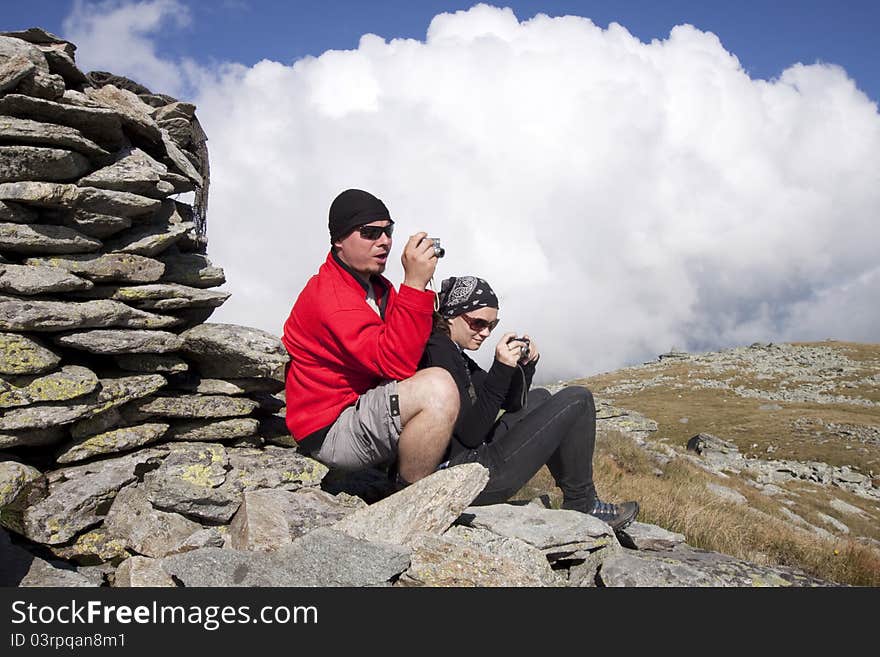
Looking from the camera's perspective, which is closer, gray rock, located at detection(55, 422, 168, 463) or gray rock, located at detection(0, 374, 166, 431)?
gray rock, located at detection(0, 374, 166, 431)

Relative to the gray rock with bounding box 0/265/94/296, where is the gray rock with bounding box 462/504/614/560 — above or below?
below

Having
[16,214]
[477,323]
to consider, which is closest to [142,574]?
[477,323]

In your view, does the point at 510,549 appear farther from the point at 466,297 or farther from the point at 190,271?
the point at 190,271

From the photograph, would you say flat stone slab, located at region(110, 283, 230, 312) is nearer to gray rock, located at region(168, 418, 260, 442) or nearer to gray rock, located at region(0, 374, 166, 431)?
gray rock, located at region(0, 374, 166, 431)

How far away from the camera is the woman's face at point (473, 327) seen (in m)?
5.96

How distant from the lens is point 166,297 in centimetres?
755

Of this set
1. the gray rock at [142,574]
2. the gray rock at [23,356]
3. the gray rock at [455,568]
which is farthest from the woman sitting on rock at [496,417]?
the gray rock at [23,356]

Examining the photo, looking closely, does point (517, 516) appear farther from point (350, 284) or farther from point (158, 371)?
point (158, 371)

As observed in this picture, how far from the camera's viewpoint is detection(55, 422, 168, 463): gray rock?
6.48 metres

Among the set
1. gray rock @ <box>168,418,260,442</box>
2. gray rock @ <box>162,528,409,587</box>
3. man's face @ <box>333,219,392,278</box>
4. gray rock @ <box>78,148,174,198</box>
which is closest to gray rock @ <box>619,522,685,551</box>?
gray rock @ <box>162,528,409,587</box>

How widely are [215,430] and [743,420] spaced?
51.8 m

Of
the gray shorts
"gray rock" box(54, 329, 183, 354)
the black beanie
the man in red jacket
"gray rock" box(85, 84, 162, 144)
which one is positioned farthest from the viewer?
"gray rock" box(85, 84, 162, 144)

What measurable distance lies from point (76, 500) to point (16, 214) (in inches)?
134

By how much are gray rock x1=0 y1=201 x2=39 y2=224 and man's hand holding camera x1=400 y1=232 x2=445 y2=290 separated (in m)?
4.85
